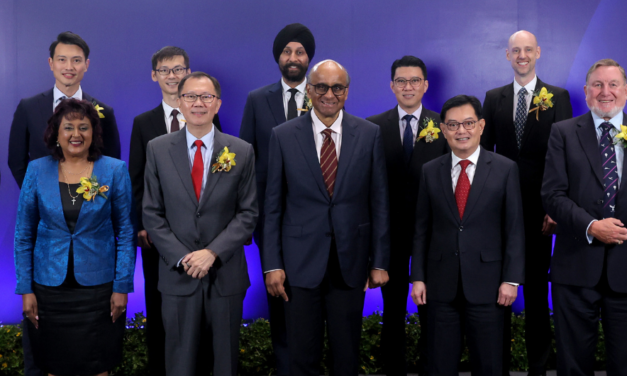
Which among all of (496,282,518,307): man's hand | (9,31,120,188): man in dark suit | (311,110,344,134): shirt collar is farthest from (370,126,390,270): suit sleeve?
(9,31,120,188): man in dark suit

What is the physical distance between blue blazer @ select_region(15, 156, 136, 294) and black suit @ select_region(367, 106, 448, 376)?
1.77 meters

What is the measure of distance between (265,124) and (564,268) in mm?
2181

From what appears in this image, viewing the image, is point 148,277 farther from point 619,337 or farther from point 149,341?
point 619,337

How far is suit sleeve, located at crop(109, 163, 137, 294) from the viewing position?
349 cm

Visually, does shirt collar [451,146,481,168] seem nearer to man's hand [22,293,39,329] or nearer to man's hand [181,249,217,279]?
man's hand [181,249,217,279]

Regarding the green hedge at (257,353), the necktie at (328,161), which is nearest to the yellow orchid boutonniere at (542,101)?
the necktie at (328,161)

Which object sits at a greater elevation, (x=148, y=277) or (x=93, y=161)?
(x=93, y=161)

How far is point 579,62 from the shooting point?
539cm

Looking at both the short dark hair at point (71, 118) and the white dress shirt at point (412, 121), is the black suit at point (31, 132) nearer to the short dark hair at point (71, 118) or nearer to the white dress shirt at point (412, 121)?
the short dark hair at point (71, 118)

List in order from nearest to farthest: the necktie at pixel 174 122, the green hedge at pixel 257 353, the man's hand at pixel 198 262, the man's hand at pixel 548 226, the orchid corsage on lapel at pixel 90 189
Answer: the man's hand at pixel 198 262 → the orchid corsage on lapel at pixel 90 189 → the man's hand at pixel 548 226 → the necktie at pixel 174 122 → the green hedge at pixel 257 353

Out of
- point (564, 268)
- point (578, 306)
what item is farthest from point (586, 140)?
point (578, 306)

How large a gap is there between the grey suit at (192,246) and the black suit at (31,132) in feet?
3.29

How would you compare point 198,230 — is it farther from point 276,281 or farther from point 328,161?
point 328,161

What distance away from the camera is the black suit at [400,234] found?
4016mm
